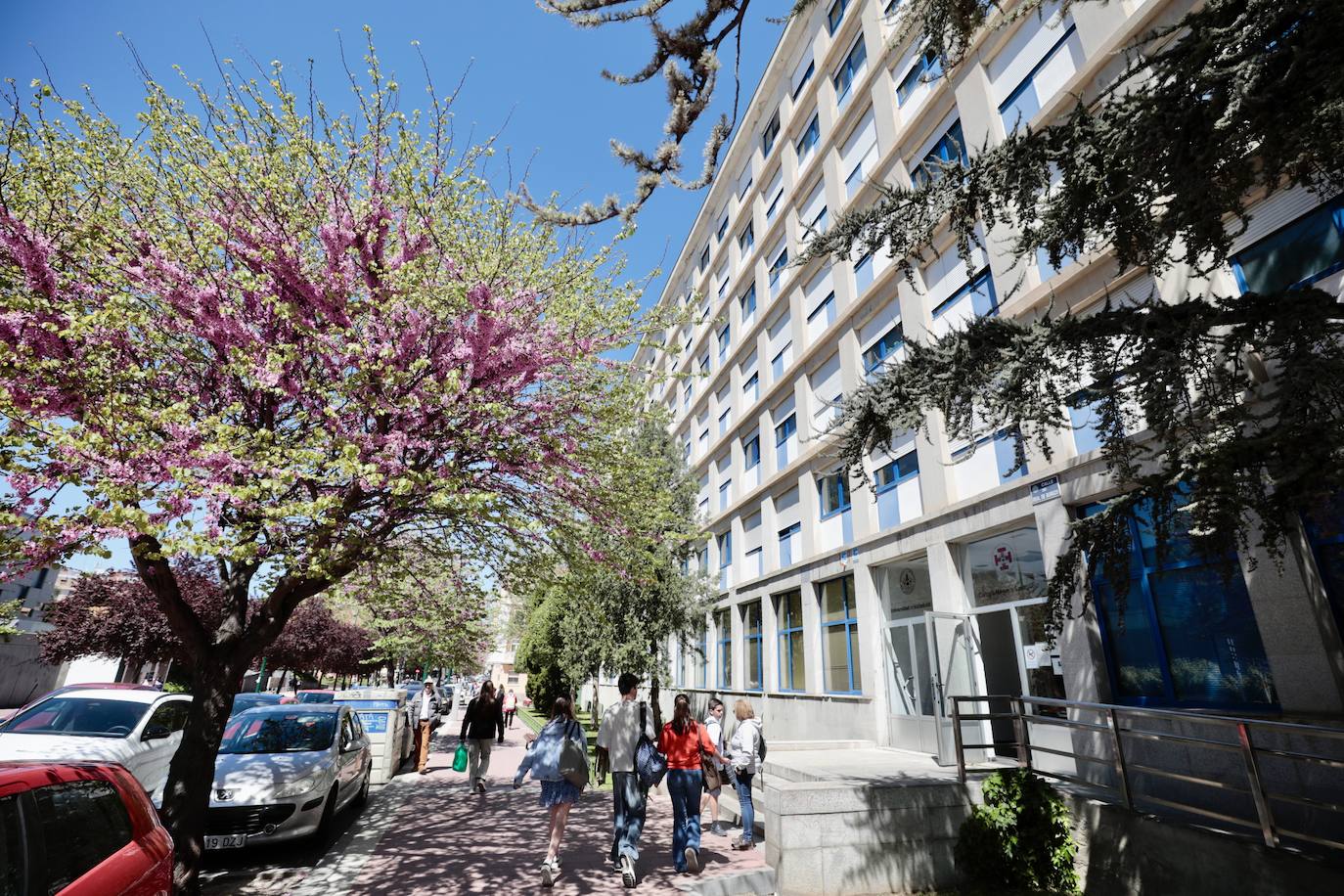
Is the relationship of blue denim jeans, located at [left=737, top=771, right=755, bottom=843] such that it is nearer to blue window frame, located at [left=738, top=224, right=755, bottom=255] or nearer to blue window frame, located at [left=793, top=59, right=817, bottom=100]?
blue window frame, located at [left=793, top=59, right=817, bottom=100]

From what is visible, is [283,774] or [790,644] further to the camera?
[790,644]

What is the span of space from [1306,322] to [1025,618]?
24.5 ft

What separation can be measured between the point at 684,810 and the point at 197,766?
16.0 ft

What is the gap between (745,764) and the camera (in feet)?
26.1

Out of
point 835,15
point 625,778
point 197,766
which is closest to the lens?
point 197,766

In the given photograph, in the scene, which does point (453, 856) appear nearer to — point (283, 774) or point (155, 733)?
point (283, 774)

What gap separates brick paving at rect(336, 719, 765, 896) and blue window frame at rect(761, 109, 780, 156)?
878 inches

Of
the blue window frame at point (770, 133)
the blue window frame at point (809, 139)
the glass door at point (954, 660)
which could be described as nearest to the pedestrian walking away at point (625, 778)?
the glass door at point (954, 660)

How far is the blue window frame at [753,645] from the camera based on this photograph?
67.1 ft

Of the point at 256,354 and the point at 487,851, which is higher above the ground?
the point at 256,354

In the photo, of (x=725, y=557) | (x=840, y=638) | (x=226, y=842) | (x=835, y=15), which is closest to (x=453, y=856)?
(x=226, y=842)

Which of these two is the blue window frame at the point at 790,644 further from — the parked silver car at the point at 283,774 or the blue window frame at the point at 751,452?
the parked silver car at the point at 283,774

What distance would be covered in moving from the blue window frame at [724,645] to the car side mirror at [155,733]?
17024 mm

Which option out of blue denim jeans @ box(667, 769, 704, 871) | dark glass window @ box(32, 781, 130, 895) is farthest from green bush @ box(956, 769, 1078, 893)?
dark glass window @ box(32, 781, 130, 895)
